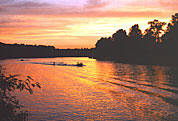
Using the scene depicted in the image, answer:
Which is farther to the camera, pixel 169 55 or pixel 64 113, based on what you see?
pixel 169 55

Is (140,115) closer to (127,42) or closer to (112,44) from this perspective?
(127,42)

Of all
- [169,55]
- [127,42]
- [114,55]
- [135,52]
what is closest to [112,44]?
[114,55]

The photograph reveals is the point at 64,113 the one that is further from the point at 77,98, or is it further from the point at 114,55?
the point at 114,55

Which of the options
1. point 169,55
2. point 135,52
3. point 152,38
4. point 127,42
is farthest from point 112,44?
point 169,55

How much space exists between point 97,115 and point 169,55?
75190 millimetres

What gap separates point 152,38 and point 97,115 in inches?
3678

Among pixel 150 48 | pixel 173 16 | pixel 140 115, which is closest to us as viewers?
pixel 140 115

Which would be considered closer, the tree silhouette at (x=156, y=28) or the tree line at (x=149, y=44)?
the tree line at (x=149, y=44)

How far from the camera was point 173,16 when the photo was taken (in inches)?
3120

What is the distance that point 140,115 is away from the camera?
14.5m

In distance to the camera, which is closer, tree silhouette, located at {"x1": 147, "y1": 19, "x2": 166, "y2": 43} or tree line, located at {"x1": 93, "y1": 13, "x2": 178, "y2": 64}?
tree line, located at {"x1": 93, "y1": 13, "x2": 178, "y2": 64}

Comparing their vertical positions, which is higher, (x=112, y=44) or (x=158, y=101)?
(x=112, y=44)

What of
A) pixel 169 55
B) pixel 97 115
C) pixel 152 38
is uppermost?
pixel 152 38

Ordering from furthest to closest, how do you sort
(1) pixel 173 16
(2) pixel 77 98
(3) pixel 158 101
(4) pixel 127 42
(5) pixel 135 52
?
(4) pixel 127 42 < (5) pixel 135 52 < (1) pixel 173 16 < (2) pixel 77 98 < (3) pixel 158 101
